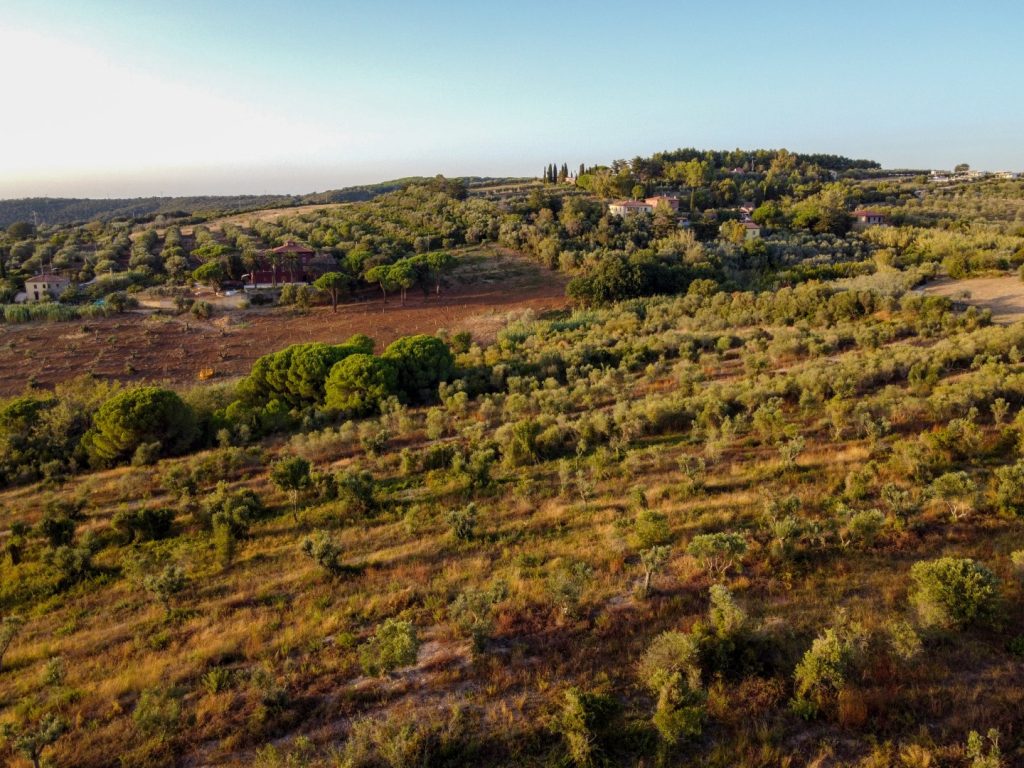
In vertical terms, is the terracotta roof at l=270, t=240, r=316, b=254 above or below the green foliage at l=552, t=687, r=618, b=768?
above

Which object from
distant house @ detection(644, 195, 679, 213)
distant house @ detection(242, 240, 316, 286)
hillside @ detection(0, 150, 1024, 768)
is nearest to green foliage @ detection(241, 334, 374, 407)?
hillside @ detection(0, 150, 1024, 768)

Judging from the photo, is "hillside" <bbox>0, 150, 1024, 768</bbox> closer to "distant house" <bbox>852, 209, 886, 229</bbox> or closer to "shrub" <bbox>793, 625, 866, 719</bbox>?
"shrub" <bbox>793, 625, 866, 719</bbox>

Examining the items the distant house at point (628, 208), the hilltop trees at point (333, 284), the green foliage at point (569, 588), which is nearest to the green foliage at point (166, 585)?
the green foliage at point (569, 588)

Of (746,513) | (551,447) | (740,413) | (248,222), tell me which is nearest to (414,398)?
(551,447)

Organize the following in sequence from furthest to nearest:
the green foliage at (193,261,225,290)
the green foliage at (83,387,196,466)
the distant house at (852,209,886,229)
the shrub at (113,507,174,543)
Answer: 1. the distant house at (852,209,886,229)
2. the green foliage at (193,261,225,290)
3. the green foliage at (83,387,196,466)
4. the shrub at (113,507,174,543)

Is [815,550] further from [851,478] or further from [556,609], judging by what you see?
[556,609]

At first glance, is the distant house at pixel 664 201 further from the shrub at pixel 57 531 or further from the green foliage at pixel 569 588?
the shrub at pixel 57 531

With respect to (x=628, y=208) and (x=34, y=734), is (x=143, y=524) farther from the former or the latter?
(x=628, y=208)
